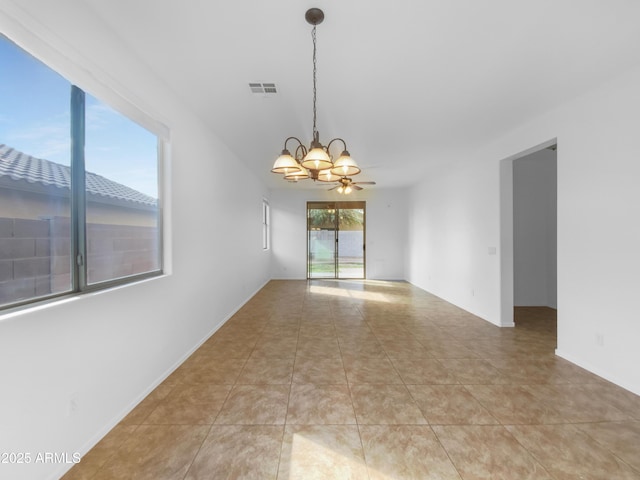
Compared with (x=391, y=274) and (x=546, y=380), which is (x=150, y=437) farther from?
(x=391, y=274)

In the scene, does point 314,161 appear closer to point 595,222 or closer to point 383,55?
point 383,55

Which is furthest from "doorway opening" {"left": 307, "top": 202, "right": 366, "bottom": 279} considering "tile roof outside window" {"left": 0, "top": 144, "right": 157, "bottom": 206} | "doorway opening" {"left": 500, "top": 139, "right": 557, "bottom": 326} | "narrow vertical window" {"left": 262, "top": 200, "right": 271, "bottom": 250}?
"tile roof outside window" {"left": 0, "top": 144, "right": 157, "bottom": 206}

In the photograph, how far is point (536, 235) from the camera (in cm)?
565

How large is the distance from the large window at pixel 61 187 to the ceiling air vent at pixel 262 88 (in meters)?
1.12

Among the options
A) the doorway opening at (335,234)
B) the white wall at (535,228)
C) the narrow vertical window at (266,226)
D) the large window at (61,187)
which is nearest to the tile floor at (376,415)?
the large window at (61,187)

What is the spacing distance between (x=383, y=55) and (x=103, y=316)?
2.92 metres

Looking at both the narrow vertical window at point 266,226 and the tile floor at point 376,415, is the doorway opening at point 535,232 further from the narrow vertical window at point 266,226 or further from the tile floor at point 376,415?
the narrow vertical window at point 266,226

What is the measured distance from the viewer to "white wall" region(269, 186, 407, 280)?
357 inches

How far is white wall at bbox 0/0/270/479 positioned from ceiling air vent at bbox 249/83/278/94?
2.80 feet

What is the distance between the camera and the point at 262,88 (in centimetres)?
290

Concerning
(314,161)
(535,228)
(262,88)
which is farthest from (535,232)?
(262,88)

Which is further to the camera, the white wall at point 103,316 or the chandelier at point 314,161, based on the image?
the chandelier at point 314,161

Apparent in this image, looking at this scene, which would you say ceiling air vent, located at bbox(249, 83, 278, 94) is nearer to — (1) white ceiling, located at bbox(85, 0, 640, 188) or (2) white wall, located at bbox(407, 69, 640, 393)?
(1) white ceiling, located at bbox(85, 0, 640, 188)

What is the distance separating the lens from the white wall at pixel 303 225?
9062 mm
